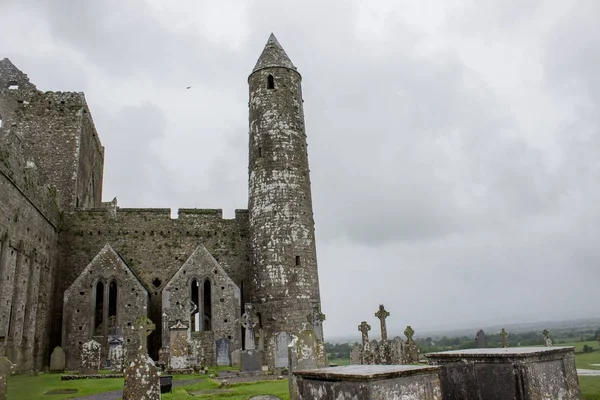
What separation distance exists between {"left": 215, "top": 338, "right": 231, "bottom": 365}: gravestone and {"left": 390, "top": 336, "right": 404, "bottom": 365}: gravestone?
23.3 ft

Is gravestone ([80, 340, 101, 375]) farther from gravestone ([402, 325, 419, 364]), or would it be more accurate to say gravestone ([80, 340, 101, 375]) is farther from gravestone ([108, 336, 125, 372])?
gravestone ([402, 325, 419, 364])

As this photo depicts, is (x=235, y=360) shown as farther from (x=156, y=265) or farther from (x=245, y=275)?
(x=156, y=265)

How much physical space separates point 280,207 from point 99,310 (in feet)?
32.2

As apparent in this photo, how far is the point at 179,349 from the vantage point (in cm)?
1825

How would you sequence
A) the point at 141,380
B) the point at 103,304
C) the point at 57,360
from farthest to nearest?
the point at 103,304, the point at 57,360, the point at 141,380

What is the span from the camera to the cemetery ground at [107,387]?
11.4m

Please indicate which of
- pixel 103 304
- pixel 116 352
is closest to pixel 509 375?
pixel 116 352

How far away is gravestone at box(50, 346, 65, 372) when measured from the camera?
749 inches

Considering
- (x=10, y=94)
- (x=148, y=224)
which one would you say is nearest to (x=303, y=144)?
(x=148, y=224)

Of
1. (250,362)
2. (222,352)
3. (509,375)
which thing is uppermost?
(509,375)

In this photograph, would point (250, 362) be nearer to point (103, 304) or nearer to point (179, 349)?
point (179, 349)

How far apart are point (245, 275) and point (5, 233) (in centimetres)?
1129

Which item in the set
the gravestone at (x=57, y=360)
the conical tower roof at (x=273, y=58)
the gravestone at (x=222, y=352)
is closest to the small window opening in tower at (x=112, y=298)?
the gravestone at (x=57, y=360)

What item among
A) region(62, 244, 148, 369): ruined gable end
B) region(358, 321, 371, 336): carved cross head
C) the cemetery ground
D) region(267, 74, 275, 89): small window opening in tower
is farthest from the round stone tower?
the cemetery ground
